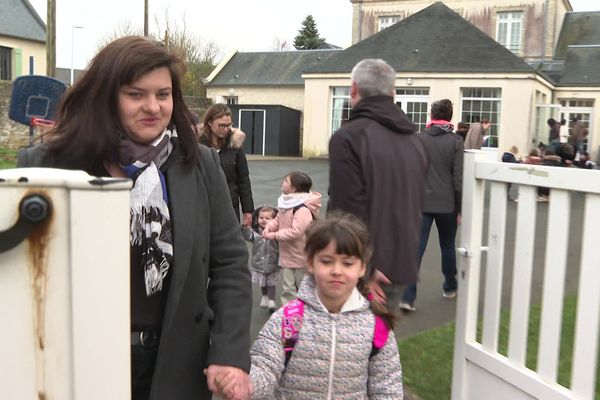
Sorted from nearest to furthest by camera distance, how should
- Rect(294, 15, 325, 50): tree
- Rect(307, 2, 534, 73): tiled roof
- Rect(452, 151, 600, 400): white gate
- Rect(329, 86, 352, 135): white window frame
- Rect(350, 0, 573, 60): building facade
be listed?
Rect(452, 151, 600, 400): white gate, Rect(307, 2, 534, 73): tiled roof, Rect(329, 86, 352, 135): white window frame, Rect(350, 0, 573, 60): building facade, Rect(294, 15, 325, 50): tree

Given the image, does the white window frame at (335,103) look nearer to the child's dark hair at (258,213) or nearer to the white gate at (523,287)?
the child's dark hair at (258,213)

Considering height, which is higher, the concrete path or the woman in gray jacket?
the woman in gray jacket

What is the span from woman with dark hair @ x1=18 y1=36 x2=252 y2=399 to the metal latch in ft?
2.15

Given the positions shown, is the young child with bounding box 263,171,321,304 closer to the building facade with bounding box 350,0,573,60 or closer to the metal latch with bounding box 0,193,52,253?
the metal latch with bounding box 0,193,52,253

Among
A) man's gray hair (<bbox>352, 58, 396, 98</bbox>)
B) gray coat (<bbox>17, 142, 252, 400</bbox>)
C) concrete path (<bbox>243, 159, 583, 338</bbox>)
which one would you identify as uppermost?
man's gray hair (<bbox>352, 58, 396, 98</bbox>)

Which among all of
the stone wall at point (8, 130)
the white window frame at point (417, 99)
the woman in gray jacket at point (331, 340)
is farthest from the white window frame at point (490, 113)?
the woman in gray jacket at point (331, 340)

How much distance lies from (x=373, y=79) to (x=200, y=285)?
1861 mm

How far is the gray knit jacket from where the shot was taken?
230cm

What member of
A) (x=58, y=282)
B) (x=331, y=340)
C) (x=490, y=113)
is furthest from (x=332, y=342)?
(x=490, y=113)

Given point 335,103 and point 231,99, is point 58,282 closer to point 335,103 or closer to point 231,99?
point 335,103

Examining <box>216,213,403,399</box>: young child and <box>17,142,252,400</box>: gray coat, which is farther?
<box>216,213,403,399</box>: young child

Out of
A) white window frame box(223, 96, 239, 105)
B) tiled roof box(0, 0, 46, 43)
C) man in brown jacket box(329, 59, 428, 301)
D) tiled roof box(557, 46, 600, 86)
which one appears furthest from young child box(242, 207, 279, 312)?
tiled roof box(0, 0, 46, 43)

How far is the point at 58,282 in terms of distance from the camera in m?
1.04

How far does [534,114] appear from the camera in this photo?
2408 cm
